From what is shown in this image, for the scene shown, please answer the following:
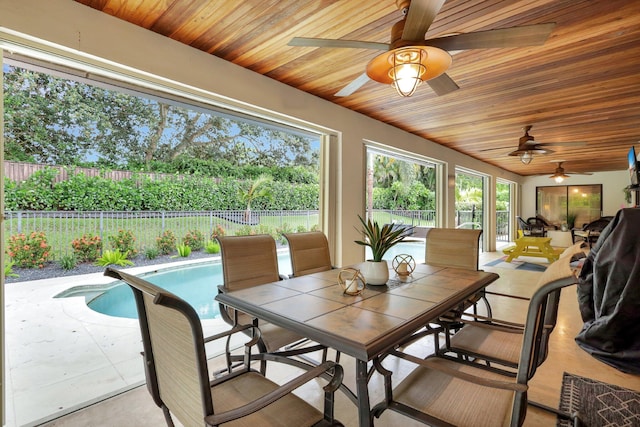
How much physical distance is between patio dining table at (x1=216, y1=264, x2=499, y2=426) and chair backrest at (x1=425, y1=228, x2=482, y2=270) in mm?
582

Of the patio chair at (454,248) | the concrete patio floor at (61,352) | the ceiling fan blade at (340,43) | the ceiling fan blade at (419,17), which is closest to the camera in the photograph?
the ceiling fan blade at (419,17)

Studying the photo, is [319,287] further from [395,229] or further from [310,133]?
[310,133]

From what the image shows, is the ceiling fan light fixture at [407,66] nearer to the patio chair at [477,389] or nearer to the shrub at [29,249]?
the patio chair at [477,389]

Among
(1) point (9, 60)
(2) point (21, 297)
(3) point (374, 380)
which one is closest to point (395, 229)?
(3) point (374, 380)

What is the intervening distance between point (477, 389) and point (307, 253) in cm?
158

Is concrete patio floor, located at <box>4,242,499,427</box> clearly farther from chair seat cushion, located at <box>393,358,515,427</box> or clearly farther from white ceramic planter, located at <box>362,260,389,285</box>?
chair seat cushion, located at <box>393,358,515,427</box>

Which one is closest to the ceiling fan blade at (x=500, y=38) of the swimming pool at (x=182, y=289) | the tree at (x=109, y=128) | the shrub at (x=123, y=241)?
the tree at (x=109, y=128)

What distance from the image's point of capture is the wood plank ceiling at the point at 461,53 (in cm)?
188

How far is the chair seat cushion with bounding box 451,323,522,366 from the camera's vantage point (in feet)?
5.12

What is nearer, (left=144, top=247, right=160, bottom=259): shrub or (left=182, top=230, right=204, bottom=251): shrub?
(left=144, top=247, right=160, bottom=259): shrub

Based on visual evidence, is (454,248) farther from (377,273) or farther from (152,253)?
(152,253)

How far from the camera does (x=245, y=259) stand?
2199 millimetres

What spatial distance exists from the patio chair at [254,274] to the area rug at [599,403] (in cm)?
153

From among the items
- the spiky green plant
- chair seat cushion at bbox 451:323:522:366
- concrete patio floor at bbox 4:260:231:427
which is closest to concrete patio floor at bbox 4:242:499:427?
concrete patio floor at bbox 4:260:231:427
